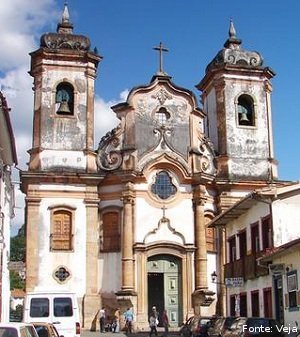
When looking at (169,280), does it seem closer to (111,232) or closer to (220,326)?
(111,232)

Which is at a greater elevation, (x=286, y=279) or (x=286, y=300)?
(x=286, y=279)

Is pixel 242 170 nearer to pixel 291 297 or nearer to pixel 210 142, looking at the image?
pixel 210 142

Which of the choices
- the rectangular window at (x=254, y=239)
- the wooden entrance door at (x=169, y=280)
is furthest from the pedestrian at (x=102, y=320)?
the rectangular window at (x=254, y=239)

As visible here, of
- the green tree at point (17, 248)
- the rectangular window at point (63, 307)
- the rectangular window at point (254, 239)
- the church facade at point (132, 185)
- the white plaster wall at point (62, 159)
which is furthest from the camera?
the green tree at point (17, 248)

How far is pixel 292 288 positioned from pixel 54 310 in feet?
27.3

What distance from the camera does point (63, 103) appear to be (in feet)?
125

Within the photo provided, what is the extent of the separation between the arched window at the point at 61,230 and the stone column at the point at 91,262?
0.97 metres

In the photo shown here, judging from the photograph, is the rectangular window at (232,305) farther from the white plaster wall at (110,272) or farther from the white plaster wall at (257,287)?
the white plaster wall at (110,272)

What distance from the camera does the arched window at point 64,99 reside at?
3800 centimetres

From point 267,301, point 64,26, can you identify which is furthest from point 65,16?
point 267,301

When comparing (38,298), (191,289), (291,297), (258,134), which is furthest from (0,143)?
(258,134)

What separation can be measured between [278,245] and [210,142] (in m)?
14.4

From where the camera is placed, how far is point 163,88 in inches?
1523

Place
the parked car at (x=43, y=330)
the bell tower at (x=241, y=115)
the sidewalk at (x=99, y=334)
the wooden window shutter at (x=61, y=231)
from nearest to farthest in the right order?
1. the parked car at (x=43, y=330)
2. the sidewalk at (x=99, y=334)
3. the wooden window shutter at (x=61, y=231)
4. the bell tower at (x=241, y=115)
